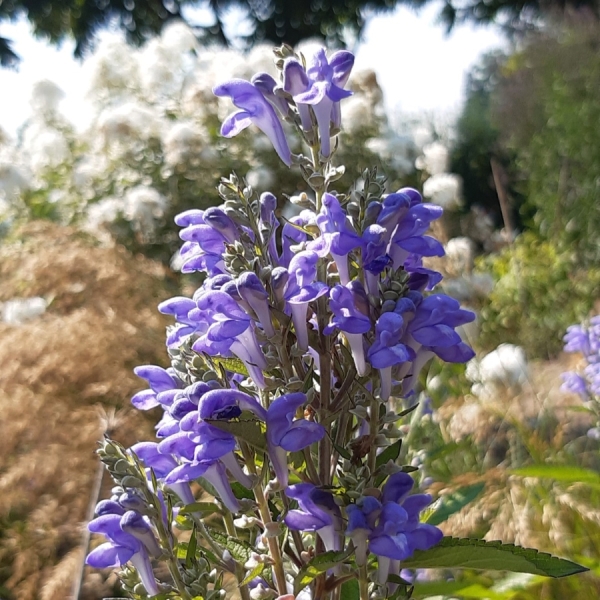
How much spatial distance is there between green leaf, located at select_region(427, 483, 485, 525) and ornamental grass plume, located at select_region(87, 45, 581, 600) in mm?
222

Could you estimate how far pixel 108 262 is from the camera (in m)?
2.79

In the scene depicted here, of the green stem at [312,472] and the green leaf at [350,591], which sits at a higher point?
the green stem at [312,472]

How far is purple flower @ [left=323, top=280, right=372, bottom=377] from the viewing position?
617 mm

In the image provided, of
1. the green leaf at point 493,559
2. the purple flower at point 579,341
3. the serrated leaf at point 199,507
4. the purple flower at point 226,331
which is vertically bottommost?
the green leaf at point 493,559

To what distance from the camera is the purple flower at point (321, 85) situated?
712 mm

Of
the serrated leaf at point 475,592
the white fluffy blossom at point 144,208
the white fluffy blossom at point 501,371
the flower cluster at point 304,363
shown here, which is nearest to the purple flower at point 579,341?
the white fluffy blossom at point 501,371

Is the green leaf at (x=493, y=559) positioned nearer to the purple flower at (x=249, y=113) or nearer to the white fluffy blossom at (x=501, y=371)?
the purple flower at (x=249, y=113)

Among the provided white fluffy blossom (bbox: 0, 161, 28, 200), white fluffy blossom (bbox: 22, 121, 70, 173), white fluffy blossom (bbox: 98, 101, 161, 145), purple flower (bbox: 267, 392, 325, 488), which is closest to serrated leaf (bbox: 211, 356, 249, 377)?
purple flower (bbox: 267, 392, 325, 488)

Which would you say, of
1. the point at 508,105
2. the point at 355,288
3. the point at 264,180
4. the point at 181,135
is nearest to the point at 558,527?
the point at 355,288

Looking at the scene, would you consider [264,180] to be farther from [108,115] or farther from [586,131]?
[586,131]

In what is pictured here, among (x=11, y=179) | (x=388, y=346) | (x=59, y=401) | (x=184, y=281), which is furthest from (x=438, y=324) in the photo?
(x=11, y=179)

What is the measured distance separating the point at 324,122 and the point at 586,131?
648cm

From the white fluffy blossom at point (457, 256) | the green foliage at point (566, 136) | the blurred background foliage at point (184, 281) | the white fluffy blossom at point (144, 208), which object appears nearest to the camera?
the blurred background foliage at point (184, 281)

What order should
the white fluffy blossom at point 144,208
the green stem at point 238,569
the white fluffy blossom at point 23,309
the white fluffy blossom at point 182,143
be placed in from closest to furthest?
the green stem at point 238,569 → the white fluffy blossom at point 23,309 → the white fluffy blossom at point 144,208 → the white fluffy blossom at point 182,143
